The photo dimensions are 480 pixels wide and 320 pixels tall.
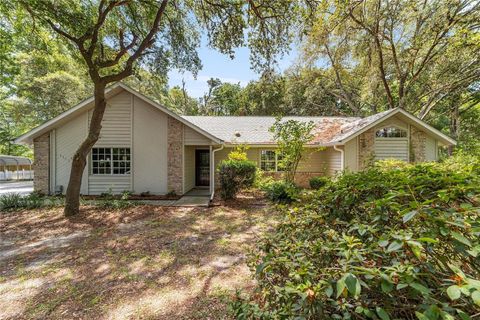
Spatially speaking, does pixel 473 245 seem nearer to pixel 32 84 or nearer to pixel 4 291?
pixel 4 291

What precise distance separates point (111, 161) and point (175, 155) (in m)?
3.17

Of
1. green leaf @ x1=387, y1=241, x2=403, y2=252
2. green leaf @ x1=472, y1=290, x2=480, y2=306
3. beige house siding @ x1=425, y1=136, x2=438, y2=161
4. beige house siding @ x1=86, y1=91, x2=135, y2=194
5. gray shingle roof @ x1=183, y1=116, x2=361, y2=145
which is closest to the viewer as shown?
green leaf @ x1=472, y1=290, x2=480, y2=306

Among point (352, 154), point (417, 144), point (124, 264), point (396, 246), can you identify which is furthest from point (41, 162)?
point (417, 144)

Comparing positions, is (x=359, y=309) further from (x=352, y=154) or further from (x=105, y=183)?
(x=352, y=154)

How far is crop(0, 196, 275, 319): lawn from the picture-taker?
344 centimetres

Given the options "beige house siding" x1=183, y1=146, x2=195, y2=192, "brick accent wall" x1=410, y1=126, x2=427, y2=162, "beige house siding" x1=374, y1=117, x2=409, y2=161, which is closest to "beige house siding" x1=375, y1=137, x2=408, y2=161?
"beige house siding" x1=374, y1=117, x2=409, y2=161

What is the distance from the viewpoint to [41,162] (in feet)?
37.8

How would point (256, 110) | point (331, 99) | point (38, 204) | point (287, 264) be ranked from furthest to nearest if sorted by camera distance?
point (256, 110) < point (331, 99) < point (38, 204) < point (287, 264)

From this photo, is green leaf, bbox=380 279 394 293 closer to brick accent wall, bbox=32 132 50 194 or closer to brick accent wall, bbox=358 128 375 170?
brick accent wall, bbox=358 128 375 170

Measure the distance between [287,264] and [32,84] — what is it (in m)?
30.1

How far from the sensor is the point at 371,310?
3.78ft

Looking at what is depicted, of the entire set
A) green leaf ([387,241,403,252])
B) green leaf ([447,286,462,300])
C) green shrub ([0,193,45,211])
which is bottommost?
green shrub ([0,193,45,211])

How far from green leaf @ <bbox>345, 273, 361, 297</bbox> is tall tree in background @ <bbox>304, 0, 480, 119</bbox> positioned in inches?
494

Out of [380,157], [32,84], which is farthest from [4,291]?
[32,84]
